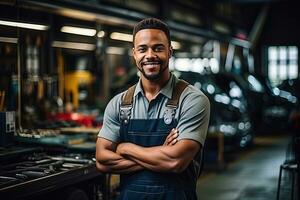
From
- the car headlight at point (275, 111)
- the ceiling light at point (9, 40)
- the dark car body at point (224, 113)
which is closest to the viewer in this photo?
the ceiling light at point (9, 40)

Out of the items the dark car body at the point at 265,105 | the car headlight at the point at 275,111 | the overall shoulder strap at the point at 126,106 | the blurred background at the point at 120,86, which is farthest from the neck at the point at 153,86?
the car headlight at the point at 275,111

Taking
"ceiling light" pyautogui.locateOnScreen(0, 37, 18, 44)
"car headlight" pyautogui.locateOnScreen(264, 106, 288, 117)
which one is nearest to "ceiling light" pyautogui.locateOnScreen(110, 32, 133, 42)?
"ceiling light" pyautogui.locateOnScreen(0, 37, 18, 44)

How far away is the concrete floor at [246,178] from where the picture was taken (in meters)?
7.76

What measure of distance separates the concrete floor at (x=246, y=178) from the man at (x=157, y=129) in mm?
4656

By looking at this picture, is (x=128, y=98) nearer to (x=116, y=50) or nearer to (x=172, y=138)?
(x=172, y=138)

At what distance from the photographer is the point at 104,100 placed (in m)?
12.1

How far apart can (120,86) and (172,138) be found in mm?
8736

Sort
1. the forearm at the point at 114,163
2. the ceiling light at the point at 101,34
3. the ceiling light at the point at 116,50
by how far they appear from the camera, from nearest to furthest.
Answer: the forearm at the point at 114,163
the ceiling light at the point at 101,34
the ceiling light at the point at 116,50

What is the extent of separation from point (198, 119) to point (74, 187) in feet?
6.59

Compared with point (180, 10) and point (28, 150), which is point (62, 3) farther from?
point (180, 10)

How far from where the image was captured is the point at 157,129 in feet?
9.87

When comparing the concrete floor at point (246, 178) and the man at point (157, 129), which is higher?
the man at point (157, 129)

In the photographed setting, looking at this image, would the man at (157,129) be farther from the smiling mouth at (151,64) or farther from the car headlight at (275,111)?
the car headlight at (275,111)

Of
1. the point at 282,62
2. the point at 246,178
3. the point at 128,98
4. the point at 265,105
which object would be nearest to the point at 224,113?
Answer: the point at 246,178
